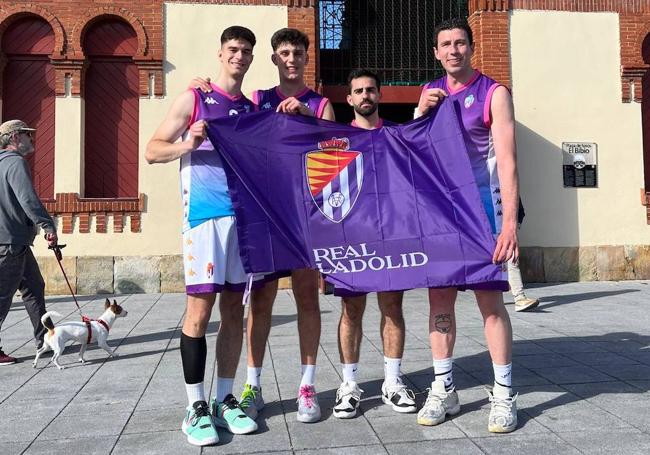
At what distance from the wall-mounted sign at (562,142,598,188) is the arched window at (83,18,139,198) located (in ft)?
29.3

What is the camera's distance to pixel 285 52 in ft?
11.4

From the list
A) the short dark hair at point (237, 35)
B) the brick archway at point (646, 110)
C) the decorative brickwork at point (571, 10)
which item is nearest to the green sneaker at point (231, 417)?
the short dark hair at point (237, 35)

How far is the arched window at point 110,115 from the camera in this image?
10703mm

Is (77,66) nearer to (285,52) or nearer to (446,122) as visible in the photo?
(285,52)

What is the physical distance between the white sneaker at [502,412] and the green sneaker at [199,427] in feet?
5.19

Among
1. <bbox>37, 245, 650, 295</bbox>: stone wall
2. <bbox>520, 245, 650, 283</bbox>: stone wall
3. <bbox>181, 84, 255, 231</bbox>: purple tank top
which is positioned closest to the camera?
<bbox>181, 84, 255, 231</bbox>: purple tank top

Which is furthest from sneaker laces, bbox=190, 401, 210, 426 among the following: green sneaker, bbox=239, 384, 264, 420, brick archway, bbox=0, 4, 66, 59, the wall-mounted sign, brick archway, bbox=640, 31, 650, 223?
brick archway, bbox=640, 31, 650, 223

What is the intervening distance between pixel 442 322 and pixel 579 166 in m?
9.34

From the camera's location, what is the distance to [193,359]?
3.16 metres

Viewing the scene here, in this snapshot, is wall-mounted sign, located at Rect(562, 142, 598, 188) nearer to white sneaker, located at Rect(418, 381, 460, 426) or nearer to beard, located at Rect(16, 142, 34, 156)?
white sneaker, located at Rect(418, 381, 460, 426)

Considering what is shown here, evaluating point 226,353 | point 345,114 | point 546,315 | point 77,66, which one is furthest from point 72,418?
point 345,114

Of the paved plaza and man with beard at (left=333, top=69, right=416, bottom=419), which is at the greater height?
man with beard at (left=333, top=69, right=416, bottom=419)

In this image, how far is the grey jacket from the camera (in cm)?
516

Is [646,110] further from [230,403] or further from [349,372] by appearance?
[230,403]
